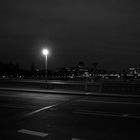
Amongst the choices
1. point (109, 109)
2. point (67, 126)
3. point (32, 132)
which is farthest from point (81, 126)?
point (109, 109)

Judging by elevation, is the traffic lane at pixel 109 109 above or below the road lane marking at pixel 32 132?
above

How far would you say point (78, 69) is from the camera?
625ft

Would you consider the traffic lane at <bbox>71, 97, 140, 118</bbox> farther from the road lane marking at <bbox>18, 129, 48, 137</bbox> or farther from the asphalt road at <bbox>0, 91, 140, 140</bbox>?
the road lane marking at <bbox>18, 129, 48, 137</bbox>

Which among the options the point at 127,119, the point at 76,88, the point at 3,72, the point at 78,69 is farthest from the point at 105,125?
the point at 78,69

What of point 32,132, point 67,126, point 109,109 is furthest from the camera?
point 109,109

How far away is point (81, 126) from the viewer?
10.1 metres

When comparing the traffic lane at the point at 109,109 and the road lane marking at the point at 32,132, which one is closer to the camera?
the road lane marking at the point at 32,132

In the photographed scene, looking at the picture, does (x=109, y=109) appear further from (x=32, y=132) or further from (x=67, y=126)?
(x=32, y=132)

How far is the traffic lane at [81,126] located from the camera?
28.4ft

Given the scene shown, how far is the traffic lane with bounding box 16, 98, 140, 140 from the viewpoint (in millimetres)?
8659

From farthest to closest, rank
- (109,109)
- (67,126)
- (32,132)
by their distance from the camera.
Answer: (109,109)
(67,126)
(32,132)

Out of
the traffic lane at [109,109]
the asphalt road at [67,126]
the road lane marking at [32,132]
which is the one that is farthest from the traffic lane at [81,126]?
the traffic lane at [109,109]

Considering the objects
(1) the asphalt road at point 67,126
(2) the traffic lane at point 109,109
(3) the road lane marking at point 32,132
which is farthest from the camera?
(2) the traffic lane at point 109,109

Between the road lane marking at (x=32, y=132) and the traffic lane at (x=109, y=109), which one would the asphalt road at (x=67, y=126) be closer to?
the road lane marking at (x=32, y=132)
